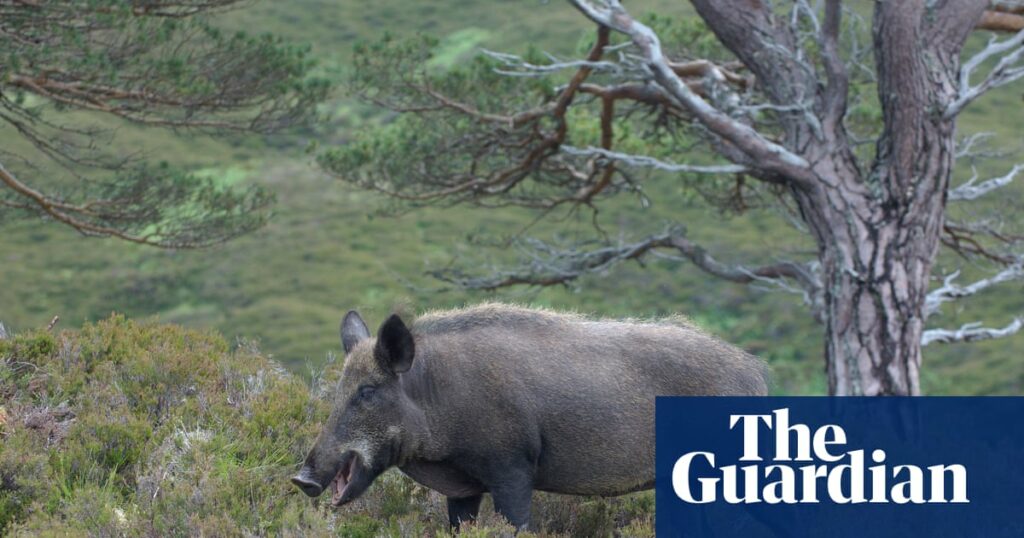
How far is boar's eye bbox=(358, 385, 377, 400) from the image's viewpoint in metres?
6.83

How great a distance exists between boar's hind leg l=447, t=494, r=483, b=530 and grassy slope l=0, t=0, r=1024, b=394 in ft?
116

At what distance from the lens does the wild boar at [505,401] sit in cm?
677

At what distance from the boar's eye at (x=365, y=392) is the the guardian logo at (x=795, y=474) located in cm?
190

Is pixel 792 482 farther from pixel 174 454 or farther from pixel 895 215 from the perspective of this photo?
pixel 895 215

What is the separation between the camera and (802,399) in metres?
7.96

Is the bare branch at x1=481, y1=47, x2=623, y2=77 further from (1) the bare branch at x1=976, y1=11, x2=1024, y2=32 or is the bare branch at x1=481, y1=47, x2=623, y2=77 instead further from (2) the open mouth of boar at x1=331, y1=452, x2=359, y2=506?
(2) the open mouth of boar at x1=331, y1=452, x2=359, y2=506

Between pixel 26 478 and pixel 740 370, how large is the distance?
4.37 m

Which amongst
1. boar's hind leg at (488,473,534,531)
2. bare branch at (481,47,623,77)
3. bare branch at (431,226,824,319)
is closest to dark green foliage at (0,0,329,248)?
bare branch at (431,226,824,319)

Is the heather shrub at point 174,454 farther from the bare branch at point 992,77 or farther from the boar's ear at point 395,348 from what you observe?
the bare branch at point 992,77

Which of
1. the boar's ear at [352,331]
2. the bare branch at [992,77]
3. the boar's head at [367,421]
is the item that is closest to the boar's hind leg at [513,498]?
the boar's head at [367,421]

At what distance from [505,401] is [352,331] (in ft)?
3.73

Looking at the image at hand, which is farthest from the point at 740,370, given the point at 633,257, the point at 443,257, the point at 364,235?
the point at 364,235

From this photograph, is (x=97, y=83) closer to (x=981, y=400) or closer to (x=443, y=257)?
(x=981, y=400)

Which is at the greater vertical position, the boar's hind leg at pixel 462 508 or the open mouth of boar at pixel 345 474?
the open mouth of boar at pixel 345 474
